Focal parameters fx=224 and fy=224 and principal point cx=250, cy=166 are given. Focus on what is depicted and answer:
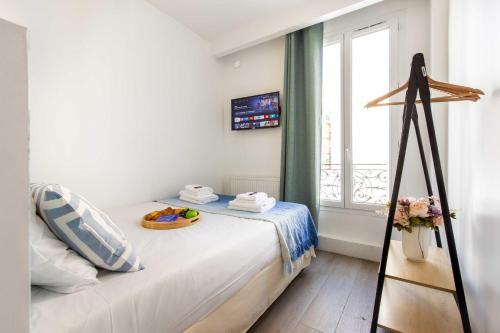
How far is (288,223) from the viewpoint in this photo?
→ 5.98 feet

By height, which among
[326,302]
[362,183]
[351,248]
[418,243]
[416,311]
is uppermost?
[362,183]

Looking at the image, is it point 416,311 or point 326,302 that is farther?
point 326,302

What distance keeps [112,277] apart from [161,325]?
0.28 m

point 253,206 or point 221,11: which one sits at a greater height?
point 221,11

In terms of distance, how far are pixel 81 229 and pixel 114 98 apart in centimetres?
180

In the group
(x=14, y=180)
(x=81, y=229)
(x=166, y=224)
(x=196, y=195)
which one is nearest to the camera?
(x=14, y=180)

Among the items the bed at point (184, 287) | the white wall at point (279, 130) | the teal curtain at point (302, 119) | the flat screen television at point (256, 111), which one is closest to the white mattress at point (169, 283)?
the bed at point (184, 287)

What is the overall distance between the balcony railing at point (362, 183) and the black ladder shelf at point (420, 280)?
3.45 feet

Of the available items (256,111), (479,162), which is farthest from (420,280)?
(256,111)

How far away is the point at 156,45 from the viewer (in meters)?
2.60

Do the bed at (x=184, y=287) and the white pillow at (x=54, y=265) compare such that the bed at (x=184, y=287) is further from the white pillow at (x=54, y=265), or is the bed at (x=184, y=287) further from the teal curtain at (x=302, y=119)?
the teal curtain at (x=302, y=119)

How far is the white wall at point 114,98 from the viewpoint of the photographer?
1795 millimetres

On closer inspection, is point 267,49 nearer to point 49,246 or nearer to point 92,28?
point 92,28

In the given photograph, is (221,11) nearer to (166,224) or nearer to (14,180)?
(166,224)
